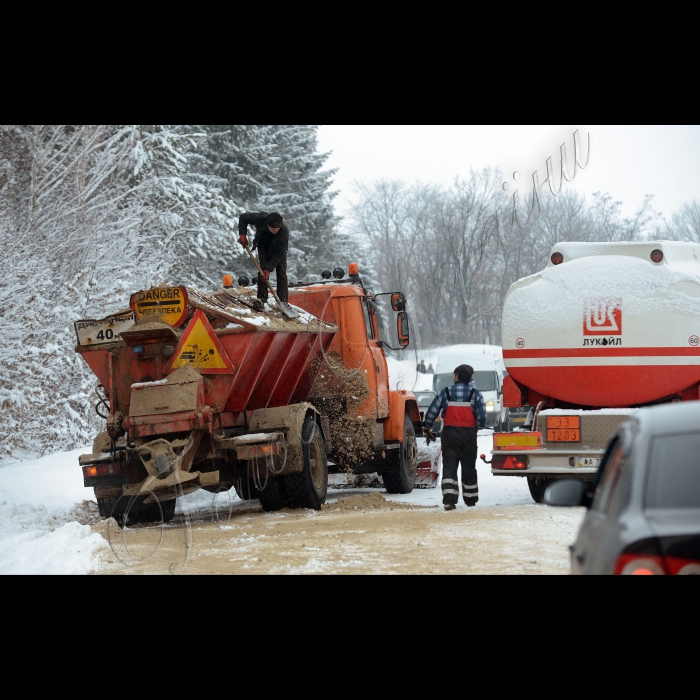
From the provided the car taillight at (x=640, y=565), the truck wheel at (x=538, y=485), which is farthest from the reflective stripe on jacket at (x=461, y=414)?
the car taillight at (x=640, y=565)

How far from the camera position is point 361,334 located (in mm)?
12461

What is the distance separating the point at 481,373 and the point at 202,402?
18.9 meters

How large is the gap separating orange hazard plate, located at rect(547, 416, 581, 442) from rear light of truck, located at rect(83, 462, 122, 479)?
4389 mm

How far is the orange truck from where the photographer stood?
30.2 ft

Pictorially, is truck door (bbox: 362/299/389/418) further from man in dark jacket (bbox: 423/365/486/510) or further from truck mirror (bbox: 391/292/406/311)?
man in dark jacket (bbox: 423/365/486/510)

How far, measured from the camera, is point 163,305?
30.8 feet

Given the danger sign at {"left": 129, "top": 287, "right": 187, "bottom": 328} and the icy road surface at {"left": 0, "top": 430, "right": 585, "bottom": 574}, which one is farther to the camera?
the danger sign at {"left": 129, "top": 287, "right": 187, "bottom": 328}

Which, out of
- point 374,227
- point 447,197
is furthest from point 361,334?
point 374,227

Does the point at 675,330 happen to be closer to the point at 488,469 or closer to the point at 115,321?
the point at 115,321

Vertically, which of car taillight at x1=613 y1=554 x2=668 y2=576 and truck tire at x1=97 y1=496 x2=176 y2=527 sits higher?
car taillight at x1=613 y1=554 x2=668 y2=576

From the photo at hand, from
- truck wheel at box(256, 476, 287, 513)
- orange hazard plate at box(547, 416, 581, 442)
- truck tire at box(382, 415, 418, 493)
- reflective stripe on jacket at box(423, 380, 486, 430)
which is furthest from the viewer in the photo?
truck tire at box(382, 415, 418, 493)

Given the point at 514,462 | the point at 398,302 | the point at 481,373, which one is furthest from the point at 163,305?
the point at 481,373

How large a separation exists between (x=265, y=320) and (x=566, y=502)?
6043 millimetres

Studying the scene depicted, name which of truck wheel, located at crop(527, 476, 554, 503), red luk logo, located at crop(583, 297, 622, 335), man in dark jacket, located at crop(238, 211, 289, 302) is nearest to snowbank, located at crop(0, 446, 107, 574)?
man in dark jacket, located at crop(238, 211, 289, 302)
